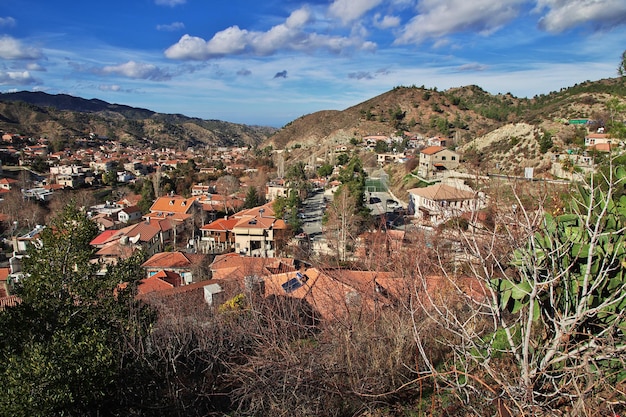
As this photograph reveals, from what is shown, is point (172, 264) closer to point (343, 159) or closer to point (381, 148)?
point (343, 159)

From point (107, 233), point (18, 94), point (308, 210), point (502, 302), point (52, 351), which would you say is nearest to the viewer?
point (502, 302)

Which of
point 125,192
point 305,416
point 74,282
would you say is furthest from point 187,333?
point 125,192

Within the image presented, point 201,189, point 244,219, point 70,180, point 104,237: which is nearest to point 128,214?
point 104,237

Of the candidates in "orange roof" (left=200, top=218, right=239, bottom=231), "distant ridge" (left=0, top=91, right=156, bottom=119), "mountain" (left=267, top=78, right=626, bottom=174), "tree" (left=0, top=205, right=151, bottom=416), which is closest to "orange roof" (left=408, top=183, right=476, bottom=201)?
"mountain" (left=267, top=78, right=626, bottom=174)

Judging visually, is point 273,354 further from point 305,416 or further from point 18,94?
point 18,94

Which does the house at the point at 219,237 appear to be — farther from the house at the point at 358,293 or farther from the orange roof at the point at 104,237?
the house at the point at 358,293

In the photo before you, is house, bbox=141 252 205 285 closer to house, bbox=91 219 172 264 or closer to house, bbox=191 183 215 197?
house, bbox=91 219 172 264
